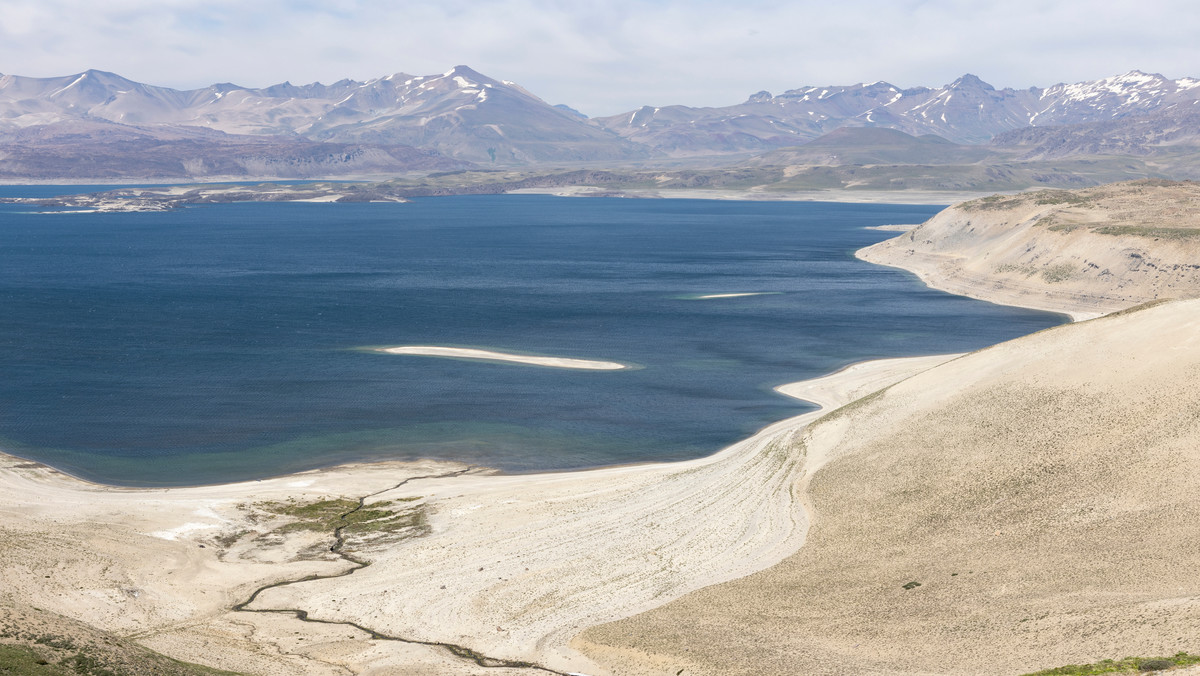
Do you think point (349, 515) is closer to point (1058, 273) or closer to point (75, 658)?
point (75, 658)

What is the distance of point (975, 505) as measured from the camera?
148 ft

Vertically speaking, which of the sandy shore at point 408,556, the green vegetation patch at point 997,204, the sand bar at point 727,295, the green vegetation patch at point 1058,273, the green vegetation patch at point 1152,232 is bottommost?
the sandy shore at point 408,556

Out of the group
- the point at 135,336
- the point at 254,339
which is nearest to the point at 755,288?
the point at 254,339

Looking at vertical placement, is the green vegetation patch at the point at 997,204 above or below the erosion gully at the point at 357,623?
above

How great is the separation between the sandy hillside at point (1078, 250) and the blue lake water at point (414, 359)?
385 inches

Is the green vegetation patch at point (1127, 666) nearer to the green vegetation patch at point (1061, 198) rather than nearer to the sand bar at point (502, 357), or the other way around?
the sand bar at point (502, 357)

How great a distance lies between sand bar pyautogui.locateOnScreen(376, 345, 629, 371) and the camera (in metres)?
103

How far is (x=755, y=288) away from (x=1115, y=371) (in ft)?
374

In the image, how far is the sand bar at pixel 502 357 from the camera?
338 feet

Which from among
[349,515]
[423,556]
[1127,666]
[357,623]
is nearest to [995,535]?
[1127,666]

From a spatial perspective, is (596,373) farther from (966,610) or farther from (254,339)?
(966,610)

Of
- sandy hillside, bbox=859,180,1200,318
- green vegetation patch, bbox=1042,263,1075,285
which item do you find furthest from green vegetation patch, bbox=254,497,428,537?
green vegetation patch, bbox=1042,263,1075,285

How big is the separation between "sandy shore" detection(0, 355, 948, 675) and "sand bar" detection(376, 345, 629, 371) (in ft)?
121

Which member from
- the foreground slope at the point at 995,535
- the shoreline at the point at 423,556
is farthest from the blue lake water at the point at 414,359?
the foreground slope at the point at 995,535
